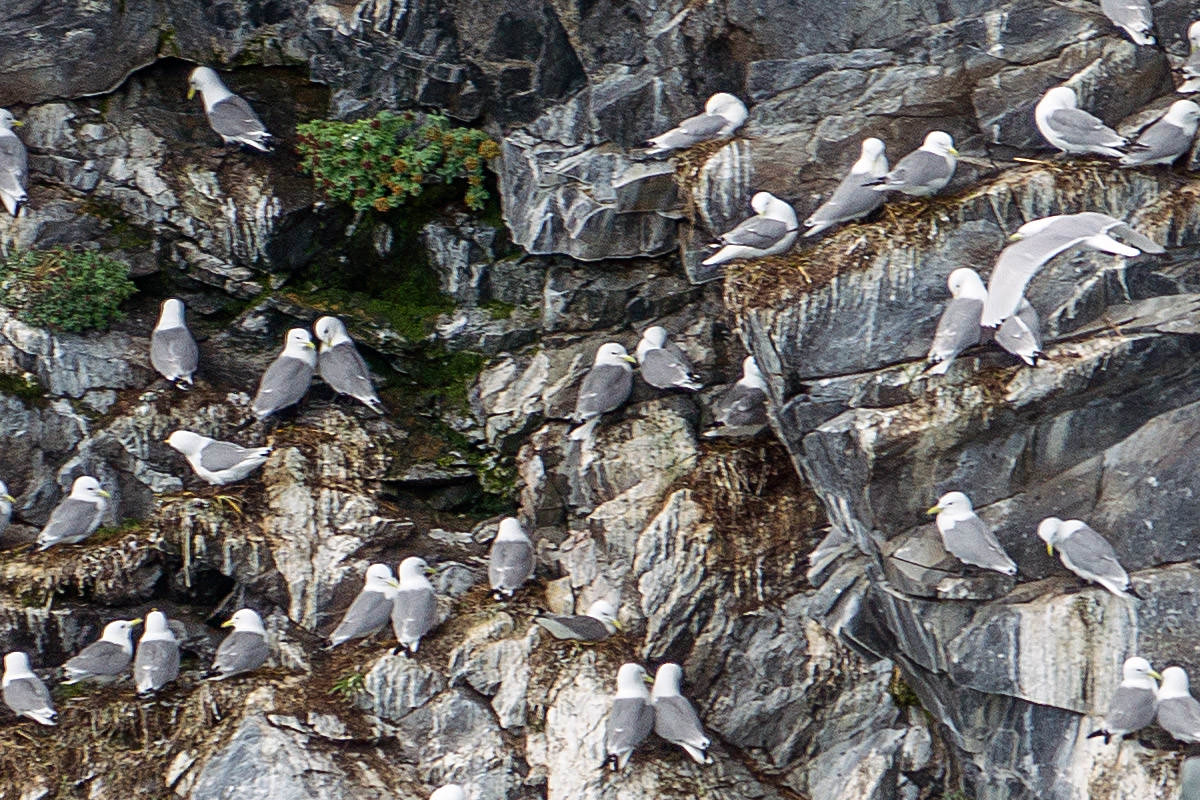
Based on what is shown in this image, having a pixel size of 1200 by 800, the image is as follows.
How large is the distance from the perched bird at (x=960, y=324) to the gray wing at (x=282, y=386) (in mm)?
5301

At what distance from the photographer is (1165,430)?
367 inches

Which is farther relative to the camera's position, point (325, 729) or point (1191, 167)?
point (325, 729)

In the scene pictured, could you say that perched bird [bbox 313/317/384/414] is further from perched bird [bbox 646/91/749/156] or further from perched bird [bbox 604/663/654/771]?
perched bird [bbox 604/663/654/771]

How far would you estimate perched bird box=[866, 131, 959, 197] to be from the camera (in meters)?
9.96

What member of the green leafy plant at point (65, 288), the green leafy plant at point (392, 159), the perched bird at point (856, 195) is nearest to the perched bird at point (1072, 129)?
the perched bird at point (856, 195)

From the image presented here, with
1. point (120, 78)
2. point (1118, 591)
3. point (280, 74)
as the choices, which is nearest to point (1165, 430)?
point (1118, 591)

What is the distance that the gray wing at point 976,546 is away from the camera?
9.20 meters

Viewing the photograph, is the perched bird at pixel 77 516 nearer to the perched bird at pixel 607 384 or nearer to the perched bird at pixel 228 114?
the perched bird at pixel 228 114

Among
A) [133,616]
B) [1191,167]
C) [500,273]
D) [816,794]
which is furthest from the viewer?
[500,273]

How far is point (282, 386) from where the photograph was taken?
12.2m

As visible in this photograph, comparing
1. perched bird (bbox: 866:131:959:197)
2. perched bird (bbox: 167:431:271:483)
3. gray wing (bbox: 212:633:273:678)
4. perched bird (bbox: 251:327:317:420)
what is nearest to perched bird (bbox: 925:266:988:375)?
perched bird (bbox: 866:131:959:197)

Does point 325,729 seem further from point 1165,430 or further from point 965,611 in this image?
point 1165,430

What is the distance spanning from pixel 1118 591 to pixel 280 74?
8438 millimetres

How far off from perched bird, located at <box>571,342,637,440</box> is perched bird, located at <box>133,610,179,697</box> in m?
3.55
